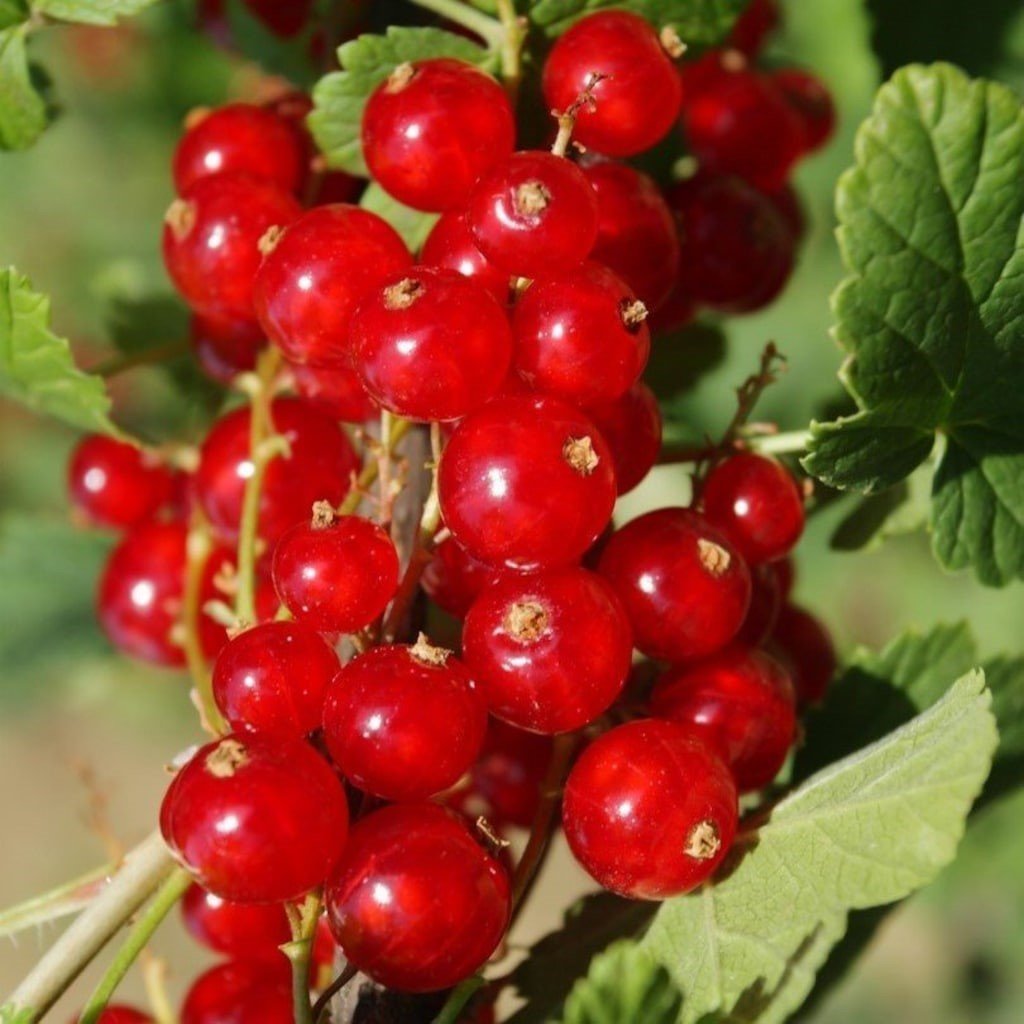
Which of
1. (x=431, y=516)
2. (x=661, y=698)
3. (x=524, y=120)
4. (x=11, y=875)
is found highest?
(x=524, y=120)

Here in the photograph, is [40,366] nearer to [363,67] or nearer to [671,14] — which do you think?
[363,67]

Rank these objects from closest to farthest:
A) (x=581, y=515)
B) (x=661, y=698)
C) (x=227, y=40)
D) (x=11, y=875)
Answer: (x=581, y=515) < (x=661, y=698) < (x=227, y=40) < (x=11, y=875)

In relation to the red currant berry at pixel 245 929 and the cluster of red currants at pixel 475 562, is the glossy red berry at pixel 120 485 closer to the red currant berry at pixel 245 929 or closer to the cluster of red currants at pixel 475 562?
the cluster of red currants at pixel 475 562

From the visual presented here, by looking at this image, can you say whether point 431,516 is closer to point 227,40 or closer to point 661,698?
point 661,698

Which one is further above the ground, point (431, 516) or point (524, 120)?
point (524, 120)

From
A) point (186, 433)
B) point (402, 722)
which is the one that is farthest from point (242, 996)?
point (186, 433)

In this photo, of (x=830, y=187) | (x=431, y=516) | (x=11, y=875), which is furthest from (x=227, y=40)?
(x=11, y=875)

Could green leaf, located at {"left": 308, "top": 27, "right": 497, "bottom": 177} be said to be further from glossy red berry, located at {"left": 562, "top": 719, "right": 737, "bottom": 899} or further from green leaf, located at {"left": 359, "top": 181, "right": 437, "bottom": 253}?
glossy red berry, located at {"left": 562, "top": 719, "right": 737, "bottom": 899}
